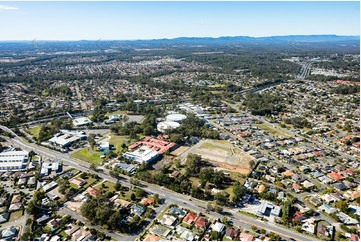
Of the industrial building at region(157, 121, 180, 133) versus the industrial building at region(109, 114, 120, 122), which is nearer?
the industrial building at region(157, 121, 180, 133)

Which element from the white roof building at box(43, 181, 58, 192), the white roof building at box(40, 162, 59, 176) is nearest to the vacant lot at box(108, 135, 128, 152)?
the white roof building at box(40, 162, 59, 176)

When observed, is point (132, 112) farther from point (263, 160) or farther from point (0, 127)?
point (263, 160)

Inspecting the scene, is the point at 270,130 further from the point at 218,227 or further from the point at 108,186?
the point at 108,186

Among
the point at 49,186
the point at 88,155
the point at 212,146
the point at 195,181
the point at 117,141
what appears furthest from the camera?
the point at 117,141

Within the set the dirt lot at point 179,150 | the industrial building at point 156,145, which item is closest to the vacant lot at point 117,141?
the industrial building at point 156,145

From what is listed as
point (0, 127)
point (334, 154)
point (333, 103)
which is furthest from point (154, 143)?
point (333, 103)

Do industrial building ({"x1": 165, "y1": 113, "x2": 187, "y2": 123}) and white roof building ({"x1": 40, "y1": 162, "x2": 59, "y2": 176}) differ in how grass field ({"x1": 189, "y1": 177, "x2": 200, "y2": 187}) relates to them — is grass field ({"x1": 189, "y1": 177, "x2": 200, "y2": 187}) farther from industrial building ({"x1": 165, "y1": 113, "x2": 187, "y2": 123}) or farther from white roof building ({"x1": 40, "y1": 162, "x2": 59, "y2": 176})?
industrial building ({"x1": 165, "y1": 113, "x2": 187, "y2": 123})

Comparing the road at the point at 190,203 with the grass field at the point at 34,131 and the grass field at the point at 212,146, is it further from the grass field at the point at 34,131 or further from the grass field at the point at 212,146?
the grass field at the point at 212,146

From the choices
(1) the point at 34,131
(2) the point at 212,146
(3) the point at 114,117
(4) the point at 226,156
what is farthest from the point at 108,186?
(1) the point at 34,131
